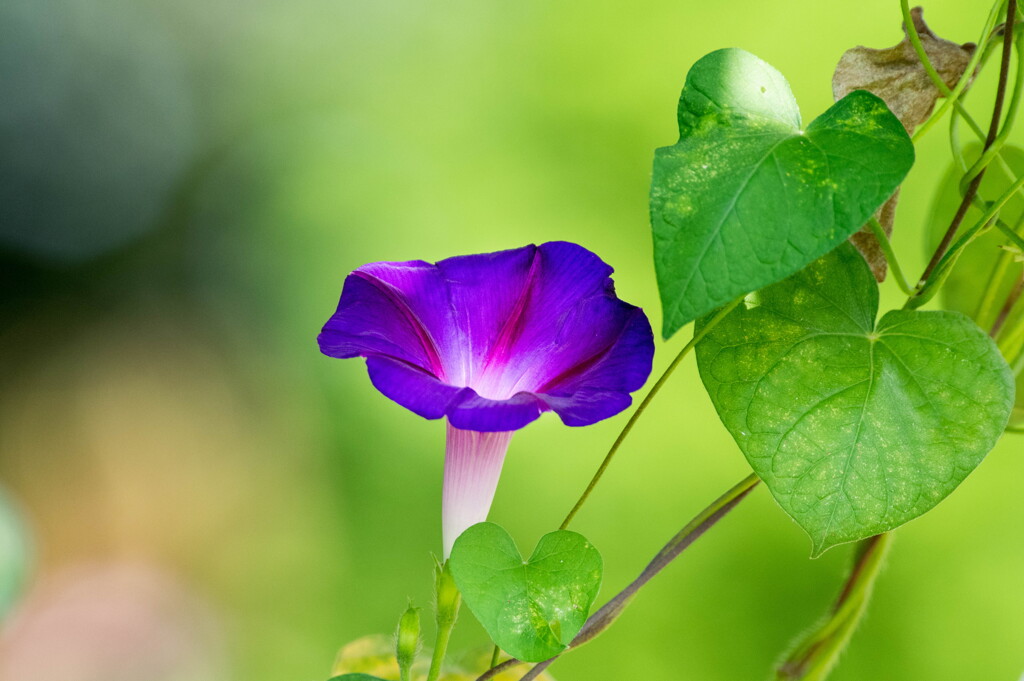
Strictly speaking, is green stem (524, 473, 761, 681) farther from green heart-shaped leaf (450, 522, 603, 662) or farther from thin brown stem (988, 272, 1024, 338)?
thin brown stem (988, 272, 1024, 338)

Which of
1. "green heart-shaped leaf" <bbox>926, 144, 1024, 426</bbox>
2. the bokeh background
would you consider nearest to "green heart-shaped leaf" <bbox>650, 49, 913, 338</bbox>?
"green heart-shaped leaf" <bbox>926, 144, 1024, 426</bbox>

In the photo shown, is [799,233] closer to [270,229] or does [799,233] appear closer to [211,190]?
[270,229]

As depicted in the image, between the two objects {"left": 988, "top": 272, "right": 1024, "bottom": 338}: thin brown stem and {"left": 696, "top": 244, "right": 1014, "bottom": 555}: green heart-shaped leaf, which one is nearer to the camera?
{"left": 696, "top": 244, "right": 1014, "bottom": 555}: green heart-shaped leaf

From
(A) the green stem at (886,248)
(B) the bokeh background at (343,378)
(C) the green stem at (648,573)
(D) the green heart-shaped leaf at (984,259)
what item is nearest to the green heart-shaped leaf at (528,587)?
(C) the green stem at (648,573)

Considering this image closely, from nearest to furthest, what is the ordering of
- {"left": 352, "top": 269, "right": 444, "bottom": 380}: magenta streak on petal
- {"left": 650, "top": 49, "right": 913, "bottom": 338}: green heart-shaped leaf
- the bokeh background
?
{"left": 650, "top": 49, "right": 913, "bottom": 338}: green heart-shaped leaf < {"left": 352, "top": 269, "right": 444, "bottom": 380}: magenta streak on petal < the bokeh background

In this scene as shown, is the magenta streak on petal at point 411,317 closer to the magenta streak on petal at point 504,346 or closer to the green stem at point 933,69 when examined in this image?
the magenta streak on petal at point 504,346
